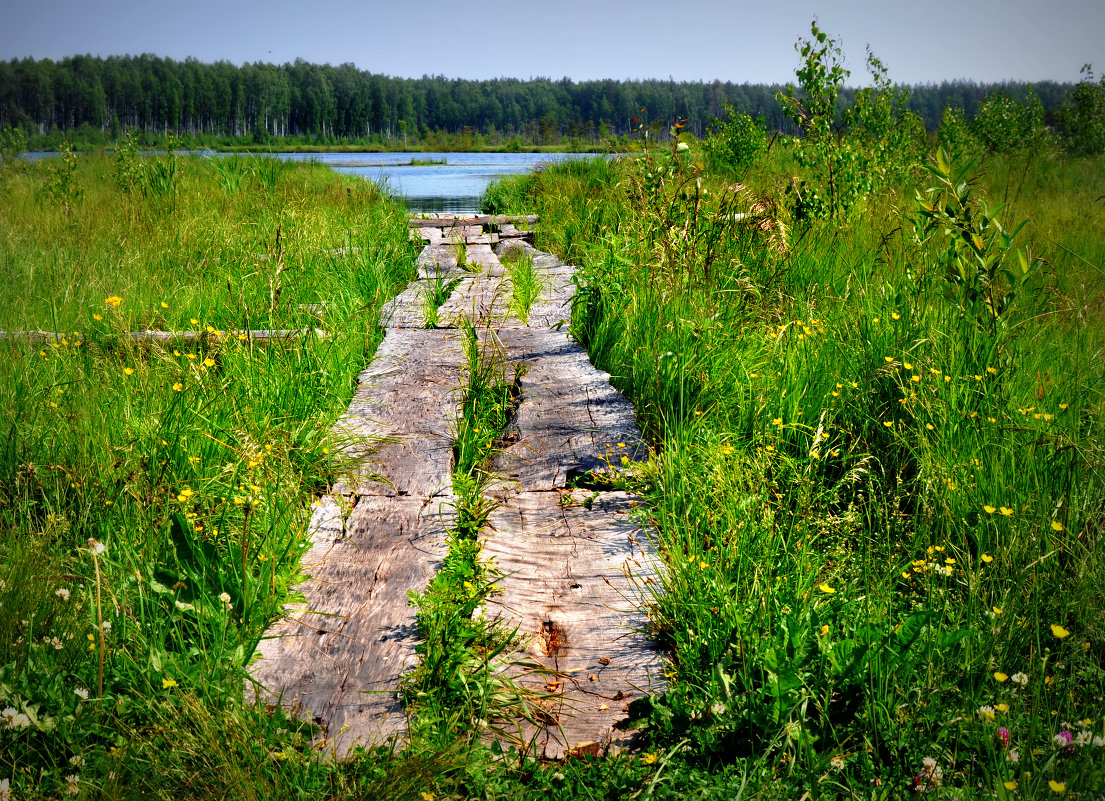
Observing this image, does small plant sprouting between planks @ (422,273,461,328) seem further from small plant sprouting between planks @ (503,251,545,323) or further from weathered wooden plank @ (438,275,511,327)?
small plant sprouting between planks @ (503,251,545,323)

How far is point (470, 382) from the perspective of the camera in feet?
11.0

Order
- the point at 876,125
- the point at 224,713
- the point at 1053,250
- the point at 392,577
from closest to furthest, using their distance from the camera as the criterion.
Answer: the point at 224,713 < the point at 392,577 < the point at 1053,250 < the point at 876,125

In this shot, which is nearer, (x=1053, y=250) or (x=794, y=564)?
(x=794, y=564)

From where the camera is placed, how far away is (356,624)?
1.90m

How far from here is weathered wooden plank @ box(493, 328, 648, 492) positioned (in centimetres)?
281

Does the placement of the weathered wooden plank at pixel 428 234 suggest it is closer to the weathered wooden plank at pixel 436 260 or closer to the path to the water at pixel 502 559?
the weathered wooden plank at pixel 436 260

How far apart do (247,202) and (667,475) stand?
7.34 m

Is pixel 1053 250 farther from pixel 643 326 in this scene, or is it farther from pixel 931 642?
pixel 931 642

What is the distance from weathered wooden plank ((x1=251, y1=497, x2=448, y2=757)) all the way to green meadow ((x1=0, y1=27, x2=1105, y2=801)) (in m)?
0.07

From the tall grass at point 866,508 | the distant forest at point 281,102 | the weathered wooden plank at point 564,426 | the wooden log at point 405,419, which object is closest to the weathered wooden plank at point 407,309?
the wooden log at point 405,419

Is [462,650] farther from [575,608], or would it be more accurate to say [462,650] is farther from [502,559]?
[502,559]

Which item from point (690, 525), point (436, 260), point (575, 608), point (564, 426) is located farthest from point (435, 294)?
point (575, 608)

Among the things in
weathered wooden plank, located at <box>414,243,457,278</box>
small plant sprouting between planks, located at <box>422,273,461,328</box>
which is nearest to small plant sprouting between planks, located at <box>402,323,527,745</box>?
small plant sprouting between planks, located at <box>422,273,461,328</box>

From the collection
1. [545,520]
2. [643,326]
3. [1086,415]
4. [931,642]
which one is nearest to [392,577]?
[545,520]
